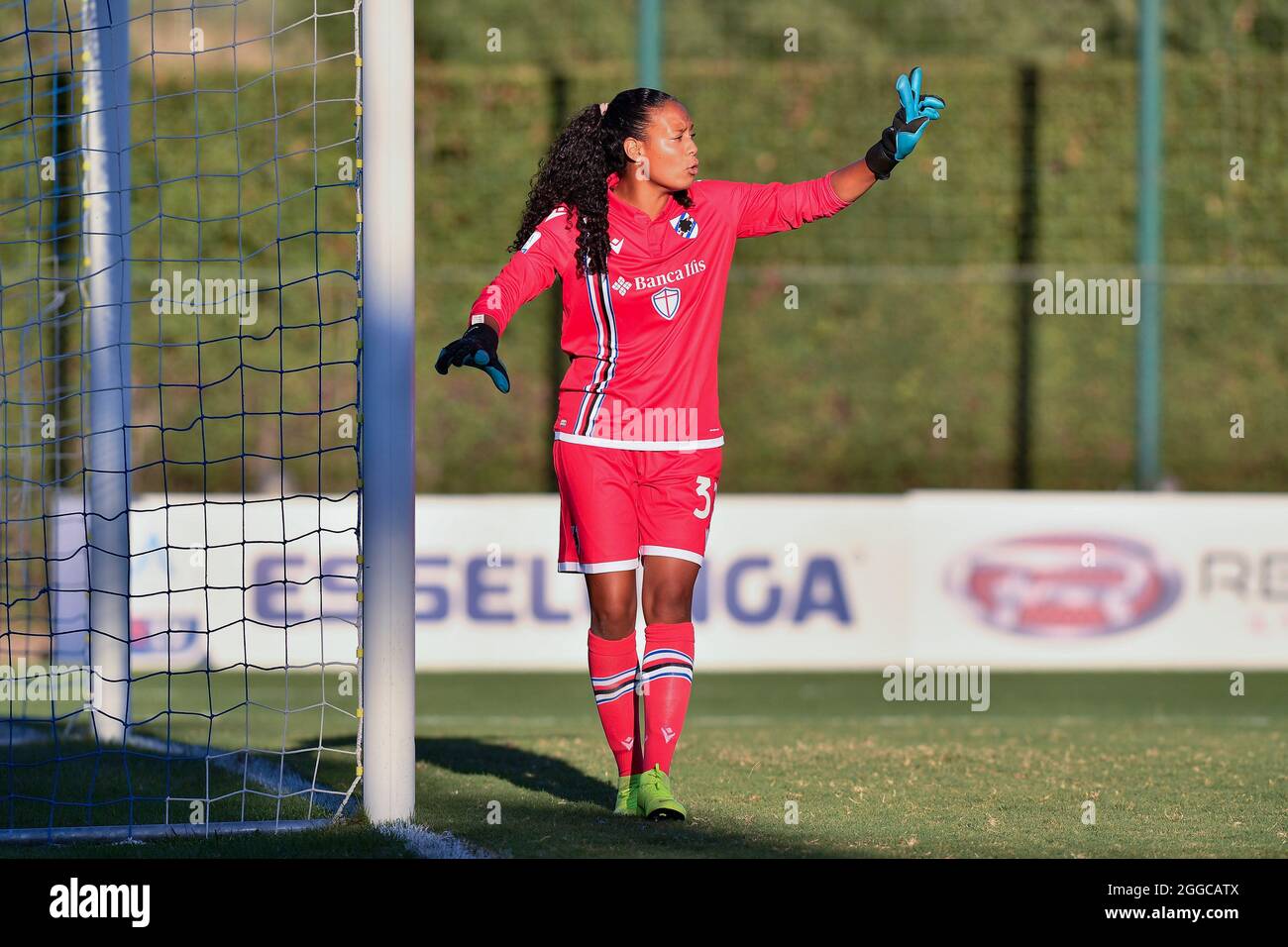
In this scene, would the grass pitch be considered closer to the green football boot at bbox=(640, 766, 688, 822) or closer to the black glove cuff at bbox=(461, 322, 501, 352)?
the green football boot at bbox=(640, 766, 688, 822)

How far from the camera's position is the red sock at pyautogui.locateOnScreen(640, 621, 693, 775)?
5.02 meters

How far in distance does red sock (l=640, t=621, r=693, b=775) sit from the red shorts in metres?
0.23

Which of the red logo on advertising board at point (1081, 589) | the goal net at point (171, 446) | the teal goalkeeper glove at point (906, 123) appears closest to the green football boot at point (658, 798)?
the goal net at point (171, 446)

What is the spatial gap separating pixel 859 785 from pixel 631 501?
1.43 meters

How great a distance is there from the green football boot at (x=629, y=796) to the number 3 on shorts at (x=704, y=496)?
816 mm

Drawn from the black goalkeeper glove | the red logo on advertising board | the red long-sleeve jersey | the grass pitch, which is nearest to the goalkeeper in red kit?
the red long-sleeve jersey

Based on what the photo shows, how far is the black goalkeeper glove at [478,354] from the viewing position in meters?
4.45

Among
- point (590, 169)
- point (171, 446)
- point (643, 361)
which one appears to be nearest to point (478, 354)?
point (643, 361)

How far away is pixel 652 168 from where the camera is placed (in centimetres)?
503

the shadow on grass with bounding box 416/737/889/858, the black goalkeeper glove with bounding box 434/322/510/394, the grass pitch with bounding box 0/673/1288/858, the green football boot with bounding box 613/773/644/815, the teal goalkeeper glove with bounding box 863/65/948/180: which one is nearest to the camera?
the black goalkeeper glove with bounding box 434/322/510/394

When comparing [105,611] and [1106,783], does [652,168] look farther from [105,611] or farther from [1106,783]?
[105,611]

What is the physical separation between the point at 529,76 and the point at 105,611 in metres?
9.87

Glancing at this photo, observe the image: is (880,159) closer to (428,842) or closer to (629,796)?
(629,796)

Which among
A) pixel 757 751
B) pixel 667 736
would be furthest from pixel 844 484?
pixel 667 736
